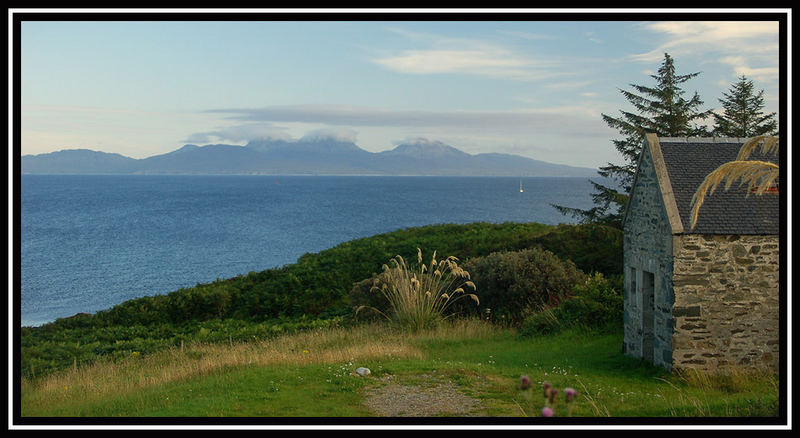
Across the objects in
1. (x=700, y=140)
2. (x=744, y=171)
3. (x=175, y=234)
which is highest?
(x=700, y=140)

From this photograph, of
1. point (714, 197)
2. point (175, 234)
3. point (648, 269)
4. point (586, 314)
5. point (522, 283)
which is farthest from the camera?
point (175, 234)

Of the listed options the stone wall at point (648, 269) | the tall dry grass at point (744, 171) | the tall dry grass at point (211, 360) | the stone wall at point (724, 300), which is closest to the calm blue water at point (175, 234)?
the tall dry grass at point (211, 360)

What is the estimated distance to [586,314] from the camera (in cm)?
1520

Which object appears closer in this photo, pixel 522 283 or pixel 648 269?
pixel 648 269

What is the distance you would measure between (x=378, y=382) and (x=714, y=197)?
6265 millimetres

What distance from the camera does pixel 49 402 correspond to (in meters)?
9.52

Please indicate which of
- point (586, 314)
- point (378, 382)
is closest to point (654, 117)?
point (586, 314)

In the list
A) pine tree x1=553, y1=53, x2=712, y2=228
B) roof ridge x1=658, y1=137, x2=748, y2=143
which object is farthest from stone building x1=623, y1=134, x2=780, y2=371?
pine tree x1=553, y1=53, x2=712, y2=228

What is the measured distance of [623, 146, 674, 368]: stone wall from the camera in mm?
10852

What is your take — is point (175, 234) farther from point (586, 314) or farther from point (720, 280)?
point (720, 280)

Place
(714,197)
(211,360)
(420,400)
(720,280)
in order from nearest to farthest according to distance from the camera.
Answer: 1. (420,400)
2. (720,280)
3. (714,197)
4. (211,360)

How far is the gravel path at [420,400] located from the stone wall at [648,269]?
386cm

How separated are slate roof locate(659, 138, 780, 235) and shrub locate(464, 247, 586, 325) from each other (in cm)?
622

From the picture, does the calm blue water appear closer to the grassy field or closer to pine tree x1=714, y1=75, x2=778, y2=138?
the grassy field
